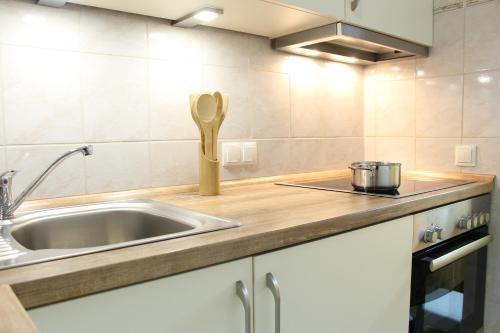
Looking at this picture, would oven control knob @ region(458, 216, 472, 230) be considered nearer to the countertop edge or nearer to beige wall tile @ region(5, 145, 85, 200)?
beige wall tile @ region(5, 145, 85, 200)

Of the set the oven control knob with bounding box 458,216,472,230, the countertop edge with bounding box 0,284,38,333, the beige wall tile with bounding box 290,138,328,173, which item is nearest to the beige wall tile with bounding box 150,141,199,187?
the beige wall tile with bounding box 290,138,328,173

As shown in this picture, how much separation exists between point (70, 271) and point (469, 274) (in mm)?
1446

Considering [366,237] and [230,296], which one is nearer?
[230,296]

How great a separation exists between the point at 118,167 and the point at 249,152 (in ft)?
1.63

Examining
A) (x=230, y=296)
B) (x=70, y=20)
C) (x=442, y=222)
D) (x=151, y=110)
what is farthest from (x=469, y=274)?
(x=70, y=20)

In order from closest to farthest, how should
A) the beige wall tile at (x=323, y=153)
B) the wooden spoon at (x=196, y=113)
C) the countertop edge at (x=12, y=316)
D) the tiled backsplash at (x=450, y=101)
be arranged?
the countertop edge at (x=12, y=316) → the wooden spoon at (x=196, y=113) → the tiled backsplash at (x=450, y=101) → the beige wall tile at (x=323, y=153)

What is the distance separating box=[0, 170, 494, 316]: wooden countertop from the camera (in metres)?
0.61

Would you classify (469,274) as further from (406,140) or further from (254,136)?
(254,136)

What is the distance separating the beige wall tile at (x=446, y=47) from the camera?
172 cm

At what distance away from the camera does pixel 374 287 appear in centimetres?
112

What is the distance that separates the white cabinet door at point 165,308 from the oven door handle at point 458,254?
686 millimetres

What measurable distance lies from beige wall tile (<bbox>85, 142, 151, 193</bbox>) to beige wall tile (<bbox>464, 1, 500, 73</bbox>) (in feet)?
4.32

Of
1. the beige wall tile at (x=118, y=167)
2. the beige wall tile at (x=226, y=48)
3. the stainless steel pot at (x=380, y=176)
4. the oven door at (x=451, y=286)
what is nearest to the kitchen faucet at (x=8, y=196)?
the beige wall tile at (x=118, y=167)

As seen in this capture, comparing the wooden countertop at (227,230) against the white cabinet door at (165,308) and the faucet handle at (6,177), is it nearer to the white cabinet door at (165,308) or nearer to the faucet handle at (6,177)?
the white cabinet door at (165,308)
